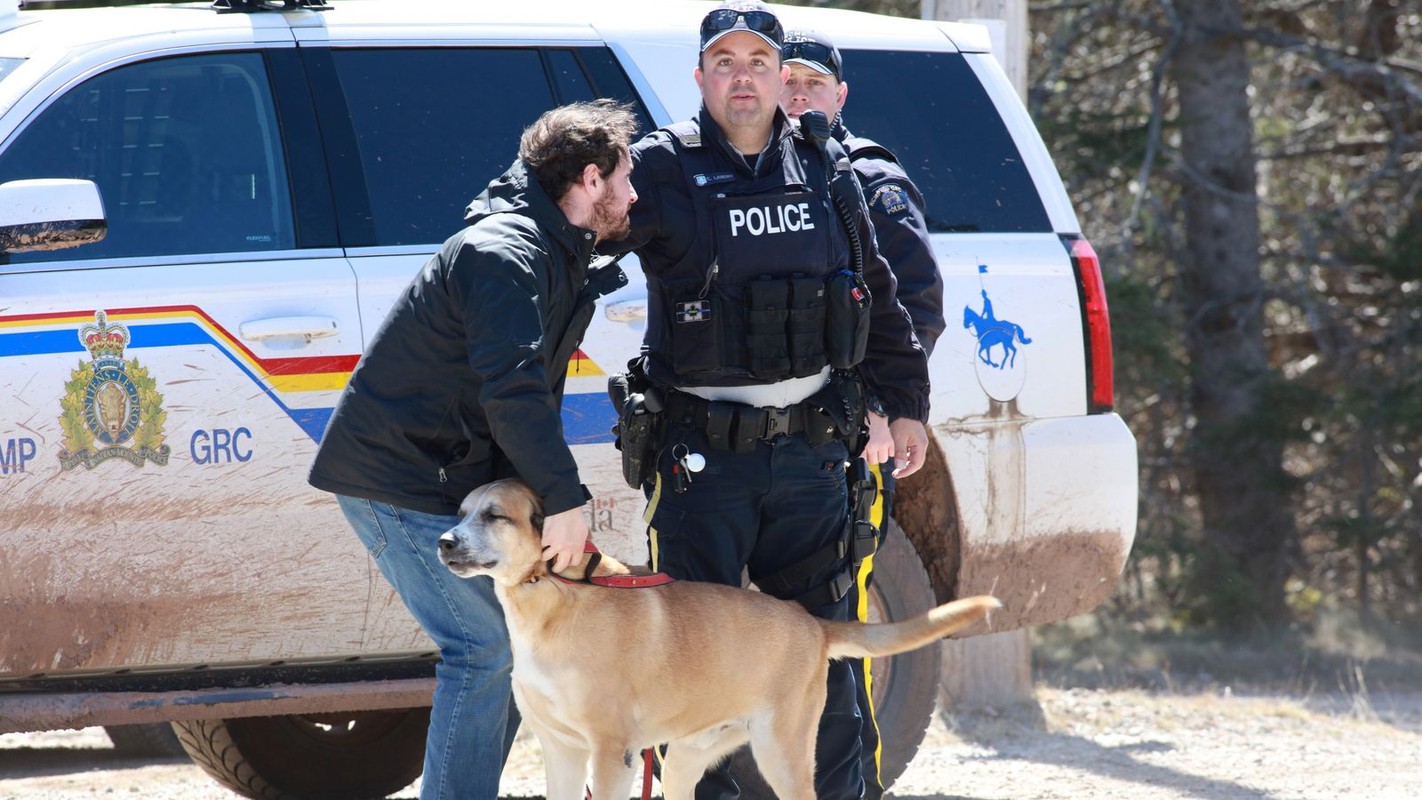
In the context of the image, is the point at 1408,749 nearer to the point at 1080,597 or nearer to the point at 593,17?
the point at 1080,597

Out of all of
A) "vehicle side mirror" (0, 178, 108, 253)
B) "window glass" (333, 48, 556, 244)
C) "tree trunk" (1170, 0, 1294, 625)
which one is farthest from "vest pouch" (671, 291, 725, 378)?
"tree trunk" (1170, 0, 1294, 625)

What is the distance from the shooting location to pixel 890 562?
14.1 feet

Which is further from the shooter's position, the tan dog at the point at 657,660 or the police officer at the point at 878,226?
the police officer at the point at 878,226

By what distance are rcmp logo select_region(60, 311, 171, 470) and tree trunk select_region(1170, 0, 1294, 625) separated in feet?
21.4

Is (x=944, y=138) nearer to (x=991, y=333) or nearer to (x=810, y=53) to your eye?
(x=991, y=333)

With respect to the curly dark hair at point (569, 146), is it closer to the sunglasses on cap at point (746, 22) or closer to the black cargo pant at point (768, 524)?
the sunglasses on cap at point (746, 22)

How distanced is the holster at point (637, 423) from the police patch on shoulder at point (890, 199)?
71 cm

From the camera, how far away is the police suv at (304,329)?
12.0ft

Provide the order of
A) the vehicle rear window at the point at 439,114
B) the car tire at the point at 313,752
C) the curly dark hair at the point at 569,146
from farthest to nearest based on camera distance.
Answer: the car tire at the point at 313,752 < the vehicle rear window at the point at 439,114 < the curly dark hair at the point at 569,146

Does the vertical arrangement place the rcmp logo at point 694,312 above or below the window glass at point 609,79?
below

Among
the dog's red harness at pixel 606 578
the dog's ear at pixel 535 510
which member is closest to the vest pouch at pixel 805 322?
the dog's red harness at pixel 606 578

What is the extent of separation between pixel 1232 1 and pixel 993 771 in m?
5.48

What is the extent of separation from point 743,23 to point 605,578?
123 centimetres

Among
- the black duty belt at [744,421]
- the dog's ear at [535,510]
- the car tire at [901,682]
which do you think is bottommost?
the car tire at [901,682]
